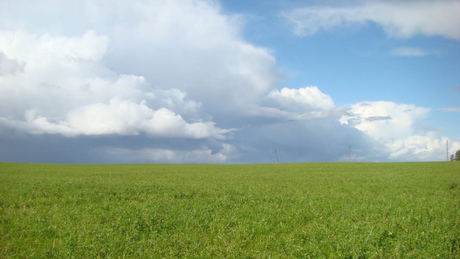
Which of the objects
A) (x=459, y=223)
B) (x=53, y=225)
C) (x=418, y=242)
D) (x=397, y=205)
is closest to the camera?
(x=418, y=242)

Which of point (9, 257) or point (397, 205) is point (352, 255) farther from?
point (9, 257)

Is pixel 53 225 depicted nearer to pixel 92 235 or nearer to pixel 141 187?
pixel 92 235

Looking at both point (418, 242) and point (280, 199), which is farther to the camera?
point (280, 199)

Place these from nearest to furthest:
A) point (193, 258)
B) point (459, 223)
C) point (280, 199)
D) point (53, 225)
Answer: point (193, 258) < point (53, 225) < point (459, 223) < point (280, 199)

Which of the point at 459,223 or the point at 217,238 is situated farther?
the point at 459,223

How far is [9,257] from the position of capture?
12039 millimetres

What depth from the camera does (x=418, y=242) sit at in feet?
44.3

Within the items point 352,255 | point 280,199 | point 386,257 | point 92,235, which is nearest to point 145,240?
point 92,235

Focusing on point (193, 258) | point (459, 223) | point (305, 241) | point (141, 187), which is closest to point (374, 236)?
point (305, 241)

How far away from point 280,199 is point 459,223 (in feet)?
31.3

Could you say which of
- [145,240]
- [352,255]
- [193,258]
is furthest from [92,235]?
[352,255]

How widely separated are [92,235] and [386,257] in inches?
443

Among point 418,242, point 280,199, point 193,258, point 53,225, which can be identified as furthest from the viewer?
point 280,199

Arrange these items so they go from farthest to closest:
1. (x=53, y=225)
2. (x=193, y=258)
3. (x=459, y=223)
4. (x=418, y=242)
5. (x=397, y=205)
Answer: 1. (x=397, y=205)
2. (x=459, y=223)
3. (x=53, y=225)
4. (x=418, y=242)
5. (x=193, y=258)
